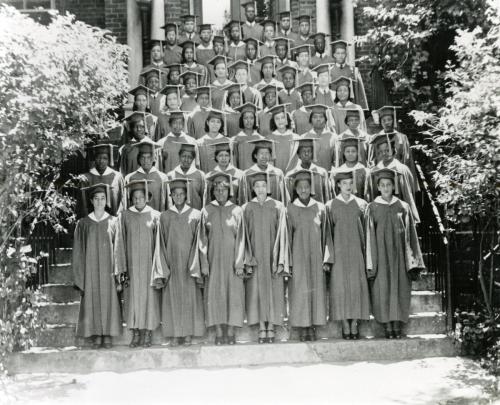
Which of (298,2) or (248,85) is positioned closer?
(248,85)

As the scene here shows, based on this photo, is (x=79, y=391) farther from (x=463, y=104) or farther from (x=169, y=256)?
(x=463, y=104)

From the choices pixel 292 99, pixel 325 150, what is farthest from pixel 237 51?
pixel 325 150

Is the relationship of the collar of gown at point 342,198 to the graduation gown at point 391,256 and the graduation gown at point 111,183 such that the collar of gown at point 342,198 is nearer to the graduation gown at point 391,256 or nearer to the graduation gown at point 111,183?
the graduation gown at point 391,256

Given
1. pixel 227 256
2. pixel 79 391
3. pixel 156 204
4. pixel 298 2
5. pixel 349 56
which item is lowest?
pixel 79 391

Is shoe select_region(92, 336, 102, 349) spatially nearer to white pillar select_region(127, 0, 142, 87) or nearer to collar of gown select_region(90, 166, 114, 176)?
collar of gown select_region(90, 166, 114, 176)

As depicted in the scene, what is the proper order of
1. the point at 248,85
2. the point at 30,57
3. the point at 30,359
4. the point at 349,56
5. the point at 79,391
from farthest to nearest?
the point at 349,56 → the point at 248,85 → the point at 30,359 → the point at 79,391 → the point at 30,57

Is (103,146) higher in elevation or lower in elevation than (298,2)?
lower

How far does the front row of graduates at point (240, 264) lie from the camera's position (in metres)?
7.28

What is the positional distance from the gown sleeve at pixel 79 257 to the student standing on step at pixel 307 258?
232 cm

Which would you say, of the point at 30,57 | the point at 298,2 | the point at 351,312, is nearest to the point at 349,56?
the point at 298,2

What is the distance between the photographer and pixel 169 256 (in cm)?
739

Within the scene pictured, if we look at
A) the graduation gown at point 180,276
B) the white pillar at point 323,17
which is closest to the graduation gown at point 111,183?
the graduation gown at point 180,276

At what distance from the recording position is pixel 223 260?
7.41 meters

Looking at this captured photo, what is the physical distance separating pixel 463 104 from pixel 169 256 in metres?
3.50
